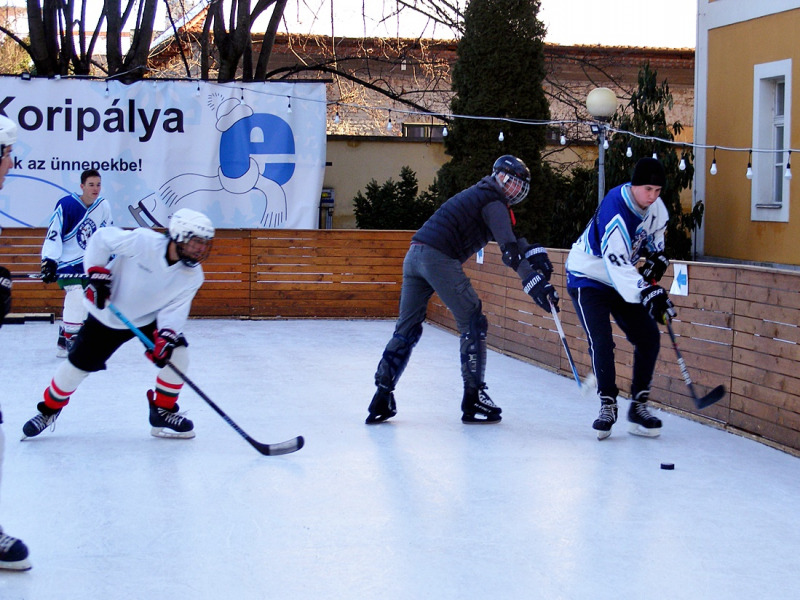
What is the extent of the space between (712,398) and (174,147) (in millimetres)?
8418

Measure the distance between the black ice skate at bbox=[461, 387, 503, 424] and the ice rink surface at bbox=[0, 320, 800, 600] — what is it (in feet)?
0.26

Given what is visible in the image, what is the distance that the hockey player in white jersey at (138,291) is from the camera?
5.29 m

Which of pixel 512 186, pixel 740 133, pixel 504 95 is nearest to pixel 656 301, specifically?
pixel 512 186

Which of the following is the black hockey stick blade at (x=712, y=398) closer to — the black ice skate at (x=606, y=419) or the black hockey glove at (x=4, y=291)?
the black ice skate at (x=606, y=419)

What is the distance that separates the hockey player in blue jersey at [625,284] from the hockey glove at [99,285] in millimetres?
2659

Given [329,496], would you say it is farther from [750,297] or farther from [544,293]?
[750,297]

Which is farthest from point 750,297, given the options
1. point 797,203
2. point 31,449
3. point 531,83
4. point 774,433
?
point 531,83

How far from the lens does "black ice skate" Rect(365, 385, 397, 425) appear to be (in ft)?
20.6

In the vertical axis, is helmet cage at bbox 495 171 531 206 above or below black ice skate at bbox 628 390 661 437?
above

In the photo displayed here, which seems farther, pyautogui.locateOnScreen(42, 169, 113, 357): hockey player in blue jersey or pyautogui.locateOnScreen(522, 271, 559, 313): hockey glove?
pyautogui.locateOnScreen(42, 169, 113, 357): hockey player in blue jersey

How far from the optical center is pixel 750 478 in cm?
506

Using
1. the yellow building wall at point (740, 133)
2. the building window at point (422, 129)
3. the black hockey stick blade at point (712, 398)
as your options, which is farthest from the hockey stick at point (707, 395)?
the building window at point (422, 129)

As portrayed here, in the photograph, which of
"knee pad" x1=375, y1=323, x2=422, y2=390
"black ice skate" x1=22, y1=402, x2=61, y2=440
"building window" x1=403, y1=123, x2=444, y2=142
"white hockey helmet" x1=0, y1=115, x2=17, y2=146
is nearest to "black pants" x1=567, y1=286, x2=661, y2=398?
"knee pad" x1=375, y1=323, x2=422, y2=390

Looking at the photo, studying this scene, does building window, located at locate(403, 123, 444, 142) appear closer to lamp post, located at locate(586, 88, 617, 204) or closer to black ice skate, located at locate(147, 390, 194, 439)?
lamp post, located at locate(586, 88, 617, 204)
